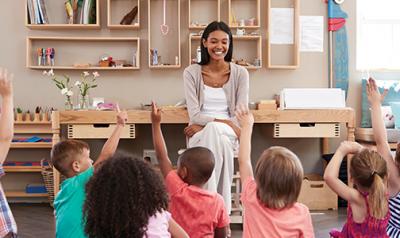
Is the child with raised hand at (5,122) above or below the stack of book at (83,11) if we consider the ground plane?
below

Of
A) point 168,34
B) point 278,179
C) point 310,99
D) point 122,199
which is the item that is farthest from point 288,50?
point 122,199

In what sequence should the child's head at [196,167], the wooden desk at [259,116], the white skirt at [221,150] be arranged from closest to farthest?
1. the child's head at [196,167]
2. the white skirt at [221,150]
3. the wooden desk at [259,116]

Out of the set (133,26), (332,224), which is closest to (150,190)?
(332,224)

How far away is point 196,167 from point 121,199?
716 millimetres

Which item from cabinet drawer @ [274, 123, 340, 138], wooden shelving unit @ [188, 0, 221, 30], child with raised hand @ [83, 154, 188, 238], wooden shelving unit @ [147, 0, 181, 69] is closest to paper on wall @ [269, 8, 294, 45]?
wooden shelving unit @ [188, 0, 221, 30]

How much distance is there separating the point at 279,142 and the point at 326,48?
1.01m

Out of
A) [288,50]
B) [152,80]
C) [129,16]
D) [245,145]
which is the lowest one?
[245,145]

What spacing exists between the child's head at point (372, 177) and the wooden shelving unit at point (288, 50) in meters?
2.97

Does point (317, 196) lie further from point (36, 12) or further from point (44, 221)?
point (36, 12)

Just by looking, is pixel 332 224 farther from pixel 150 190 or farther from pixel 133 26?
pixel 150 190

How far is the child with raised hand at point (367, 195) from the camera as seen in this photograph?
6.25 ft

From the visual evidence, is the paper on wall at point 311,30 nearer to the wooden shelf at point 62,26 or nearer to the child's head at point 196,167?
the wooden shelf at point 62,26

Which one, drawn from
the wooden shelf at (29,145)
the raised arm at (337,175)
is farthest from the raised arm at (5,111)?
the wooden shelf at (29,145)

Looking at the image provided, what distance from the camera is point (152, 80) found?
16.2ft
